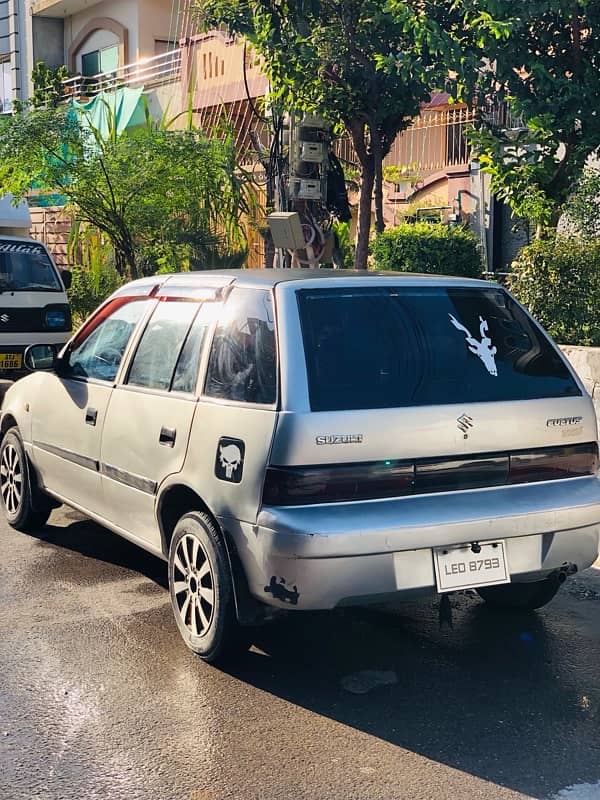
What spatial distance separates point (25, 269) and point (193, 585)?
8.64m

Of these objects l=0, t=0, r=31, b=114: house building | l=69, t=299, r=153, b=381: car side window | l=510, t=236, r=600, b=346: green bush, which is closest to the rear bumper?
l=69, t=299, r=153, b=381: car side window

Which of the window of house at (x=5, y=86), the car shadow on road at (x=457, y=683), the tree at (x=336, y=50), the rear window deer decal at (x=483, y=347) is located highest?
the window of house at (x=5, y=86)

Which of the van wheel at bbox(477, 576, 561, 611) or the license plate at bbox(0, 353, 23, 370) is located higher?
the license plate at bbox(0, 353, 23, 370)

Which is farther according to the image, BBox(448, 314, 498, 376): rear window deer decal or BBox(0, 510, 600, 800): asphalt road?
BBox(448, 314, 498, 376): rear window deer decal

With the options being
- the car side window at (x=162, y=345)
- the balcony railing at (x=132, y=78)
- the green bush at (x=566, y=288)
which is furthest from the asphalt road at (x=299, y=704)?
the balcony railing at (x=132, y=78)

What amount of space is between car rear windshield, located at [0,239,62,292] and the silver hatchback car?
24.9 ft

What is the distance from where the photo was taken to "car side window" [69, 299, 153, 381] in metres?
5.50

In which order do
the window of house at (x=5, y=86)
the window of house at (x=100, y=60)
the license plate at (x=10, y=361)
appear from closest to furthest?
the license plate at (x=10, y=361), the window of house at (x=100, y=60), the window of house at (x=5, y=86)

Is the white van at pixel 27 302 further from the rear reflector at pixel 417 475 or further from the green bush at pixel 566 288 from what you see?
the rear reflector at pixel 417 475

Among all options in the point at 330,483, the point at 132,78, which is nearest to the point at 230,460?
the point at 330,483

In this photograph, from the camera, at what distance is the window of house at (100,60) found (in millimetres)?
27781

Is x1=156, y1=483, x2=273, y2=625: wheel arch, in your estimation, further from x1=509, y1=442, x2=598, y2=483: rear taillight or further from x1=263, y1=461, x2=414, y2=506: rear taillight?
x1=509, y1=442, x2=598, y2=483: rear taillight

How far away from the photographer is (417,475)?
4.17 meters

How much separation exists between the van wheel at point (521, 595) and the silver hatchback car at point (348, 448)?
0.05 feet
